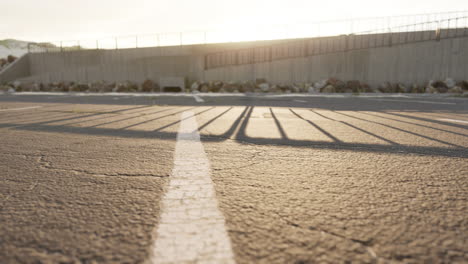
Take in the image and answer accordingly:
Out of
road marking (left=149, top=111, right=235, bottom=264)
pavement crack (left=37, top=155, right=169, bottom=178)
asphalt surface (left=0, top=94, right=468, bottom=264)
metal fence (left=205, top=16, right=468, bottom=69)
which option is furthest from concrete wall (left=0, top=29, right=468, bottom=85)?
road marking (left=149, top=111, right=235, bottom=264)

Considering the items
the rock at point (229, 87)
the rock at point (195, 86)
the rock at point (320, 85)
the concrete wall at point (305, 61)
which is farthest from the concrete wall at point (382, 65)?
the rock at point (195, 86)

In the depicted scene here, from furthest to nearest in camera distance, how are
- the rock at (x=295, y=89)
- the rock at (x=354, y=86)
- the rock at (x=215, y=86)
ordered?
the rock at (x=215, y=86) < the rock at (x=295, y=89) < the rock at (x=354, y=86)

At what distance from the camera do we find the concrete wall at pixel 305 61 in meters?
17.0

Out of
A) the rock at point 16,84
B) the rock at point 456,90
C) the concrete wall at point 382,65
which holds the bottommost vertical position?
the rock at point 456,90

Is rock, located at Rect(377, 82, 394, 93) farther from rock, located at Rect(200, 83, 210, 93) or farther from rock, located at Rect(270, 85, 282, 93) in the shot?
rock, located at Rect(200, 83, 210, 93)

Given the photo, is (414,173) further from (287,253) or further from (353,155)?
(287,253)

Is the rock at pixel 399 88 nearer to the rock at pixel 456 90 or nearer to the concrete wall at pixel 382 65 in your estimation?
the concrete wall at pixel 382 65

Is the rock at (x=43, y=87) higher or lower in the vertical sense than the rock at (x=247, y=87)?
higher

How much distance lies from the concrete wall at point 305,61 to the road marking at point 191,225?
18450mm

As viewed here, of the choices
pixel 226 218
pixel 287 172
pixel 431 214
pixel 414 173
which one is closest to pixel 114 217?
pixel 226 218

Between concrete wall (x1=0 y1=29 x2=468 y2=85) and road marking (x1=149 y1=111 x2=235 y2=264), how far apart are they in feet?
60.5

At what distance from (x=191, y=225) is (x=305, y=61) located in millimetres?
19144

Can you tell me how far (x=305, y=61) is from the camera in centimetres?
1842

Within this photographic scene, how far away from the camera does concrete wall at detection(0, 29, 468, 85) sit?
17047 millimetres
